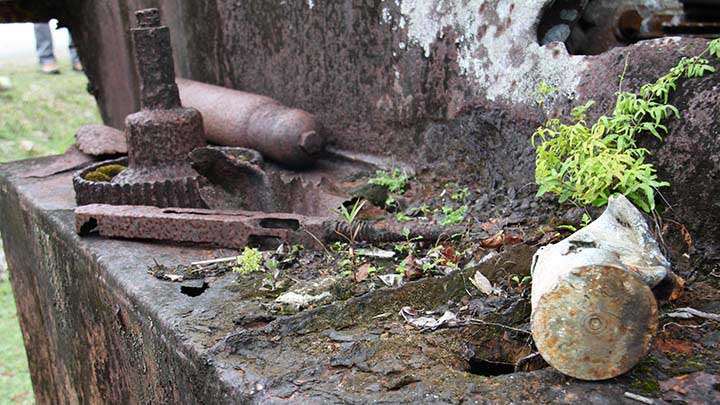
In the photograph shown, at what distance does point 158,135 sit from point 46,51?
33.4 ft

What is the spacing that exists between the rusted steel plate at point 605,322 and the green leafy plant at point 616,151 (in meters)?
0.63

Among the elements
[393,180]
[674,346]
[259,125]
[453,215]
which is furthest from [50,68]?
[674,346]

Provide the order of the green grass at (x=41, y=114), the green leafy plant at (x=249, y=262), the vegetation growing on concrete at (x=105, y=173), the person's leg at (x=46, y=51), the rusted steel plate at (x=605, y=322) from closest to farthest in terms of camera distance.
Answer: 1. the rusted steel plate at (x=605, y=322)
2. the green leafy plant at (x=249, y=262)
3. the vegetation growing on concrete at (x=105, y=173)
4. the green grass at (x=41, y=114)
5. the person's leg at (x=46, y=51)

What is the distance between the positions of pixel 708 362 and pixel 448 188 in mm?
1515

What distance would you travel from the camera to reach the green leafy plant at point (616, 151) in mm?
2320

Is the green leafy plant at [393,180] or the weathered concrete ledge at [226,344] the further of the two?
the green leafy plant at [393,180]

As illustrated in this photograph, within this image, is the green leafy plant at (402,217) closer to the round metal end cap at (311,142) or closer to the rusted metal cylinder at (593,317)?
the round metal end cap at (311,142)

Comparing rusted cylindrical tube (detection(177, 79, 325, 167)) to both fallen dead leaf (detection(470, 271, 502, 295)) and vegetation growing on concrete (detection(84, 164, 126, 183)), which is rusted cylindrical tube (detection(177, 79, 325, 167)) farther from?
fallen dead leaf (detection(470, 271, 502, 295))

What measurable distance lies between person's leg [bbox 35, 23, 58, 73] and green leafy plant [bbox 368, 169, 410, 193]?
10.4 m

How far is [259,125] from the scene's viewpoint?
3.95m

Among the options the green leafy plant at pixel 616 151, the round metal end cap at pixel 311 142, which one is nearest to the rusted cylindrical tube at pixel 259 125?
the round metal end cap at pixel 311 142

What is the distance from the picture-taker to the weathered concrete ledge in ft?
5.82

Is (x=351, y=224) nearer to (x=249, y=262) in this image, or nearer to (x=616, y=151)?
(x=249, y=262)

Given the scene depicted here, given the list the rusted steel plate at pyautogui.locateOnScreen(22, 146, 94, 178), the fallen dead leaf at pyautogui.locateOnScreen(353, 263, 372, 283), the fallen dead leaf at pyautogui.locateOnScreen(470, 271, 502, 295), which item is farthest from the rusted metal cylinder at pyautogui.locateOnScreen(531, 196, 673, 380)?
the rusted steel plate at pyautogui.locateOnScreen(22, 146, 94, 178)
